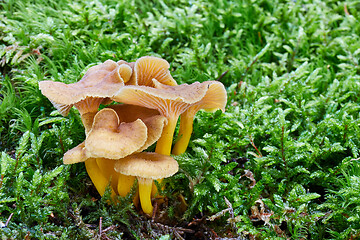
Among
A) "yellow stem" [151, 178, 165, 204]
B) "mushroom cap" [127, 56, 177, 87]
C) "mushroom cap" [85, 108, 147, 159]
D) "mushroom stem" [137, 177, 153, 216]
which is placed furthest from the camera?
"yellow stem" [151, 178, 165, 204]

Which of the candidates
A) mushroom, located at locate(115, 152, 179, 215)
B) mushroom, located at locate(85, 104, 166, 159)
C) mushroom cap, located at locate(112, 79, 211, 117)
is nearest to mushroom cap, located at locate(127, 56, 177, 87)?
mushroom cap, located at locate(112, 79, 211, 117)

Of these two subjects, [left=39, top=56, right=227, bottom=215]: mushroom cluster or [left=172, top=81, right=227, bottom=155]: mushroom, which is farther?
[left=172, top=81, right=227, bottom=155]: mushroom

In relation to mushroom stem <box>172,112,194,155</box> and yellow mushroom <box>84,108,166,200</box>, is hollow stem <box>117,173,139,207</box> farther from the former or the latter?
mushroom stem <box>172,112,194,155</box>

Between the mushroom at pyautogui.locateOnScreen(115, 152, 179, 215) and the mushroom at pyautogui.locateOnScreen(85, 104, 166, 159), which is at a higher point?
the mushroom at pyautogui.locateOnScreen(85, 104, 166, 159)

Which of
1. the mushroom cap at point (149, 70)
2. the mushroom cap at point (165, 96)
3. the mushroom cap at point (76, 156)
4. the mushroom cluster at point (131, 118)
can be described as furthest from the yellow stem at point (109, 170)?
the mushroom cap at point (149, 70)

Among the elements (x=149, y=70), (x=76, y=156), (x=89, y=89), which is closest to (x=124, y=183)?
(x=76, y=156)

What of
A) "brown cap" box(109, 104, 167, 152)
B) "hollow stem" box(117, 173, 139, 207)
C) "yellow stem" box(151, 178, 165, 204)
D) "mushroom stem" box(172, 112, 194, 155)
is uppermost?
"brown cap" box(109, 104, 167, 152)

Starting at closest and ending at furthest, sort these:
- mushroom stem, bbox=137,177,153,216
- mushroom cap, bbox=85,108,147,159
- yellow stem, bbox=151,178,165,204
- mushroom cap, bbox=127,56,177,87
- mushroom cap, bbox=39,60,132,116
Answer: mushroom cap, bbox=85,108,147,159, mushroom cap, bbox=39,60,132,116, mushroom stem, bbox=137,177,153,216, mushroom cap, bbox=127,56,177,87, yellow stem, bbox=151,178,165,204

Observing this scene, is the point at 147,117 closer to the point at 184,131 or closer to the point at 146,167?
the point at 184,131

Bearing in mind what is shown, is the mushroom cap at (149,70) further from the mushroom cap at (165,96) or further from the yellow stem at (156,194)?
the yellow stem at (156,194)
